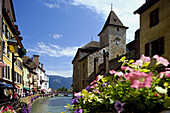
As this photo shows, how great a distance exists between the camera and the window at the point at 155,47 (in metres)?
9.42

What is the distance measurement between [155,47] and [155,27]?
1.52m

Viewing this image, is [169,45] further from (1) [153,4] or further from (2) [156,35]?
(1) [153,4]

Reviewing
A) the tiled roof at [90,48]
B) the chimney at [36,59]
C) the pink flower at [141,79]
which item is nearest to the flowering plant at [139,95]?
the pink flower at [141,79]

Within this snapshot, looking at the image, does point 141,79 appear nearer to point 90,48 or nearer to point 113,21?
point 113,21

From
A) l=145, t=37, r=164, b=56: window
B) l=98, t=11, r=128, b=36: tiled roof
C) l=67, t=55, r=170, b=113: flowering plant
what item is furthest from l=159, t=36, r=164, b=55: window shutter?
l=98, t=11, r=128, b=36: tiled roof

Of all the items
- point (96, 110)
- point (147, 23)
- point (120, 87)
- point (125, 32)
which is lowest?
point (96, 110)

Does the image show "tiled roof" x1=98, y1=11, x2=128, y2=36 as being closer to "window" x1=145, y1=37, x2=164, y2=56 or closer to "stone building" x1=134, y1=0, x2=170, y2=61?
"stone building" x1=134, y1=0, x2=170, y2=61

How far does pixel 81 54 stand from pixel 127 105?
29492 mm

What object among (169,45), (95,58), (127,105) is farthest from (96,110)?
(95,58)

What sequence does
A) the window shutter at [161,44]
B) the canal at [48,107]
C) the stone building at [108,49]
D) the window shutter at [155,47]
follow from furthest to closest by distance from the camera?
the stone building at [108,49], the canal at [48,107], the window shutter at [155,47], the window shutter at [161,44]

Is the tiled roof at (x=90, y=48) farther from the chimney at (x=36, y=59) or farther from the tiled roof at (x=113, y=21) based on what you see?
the chimney at (x=36, y=59)

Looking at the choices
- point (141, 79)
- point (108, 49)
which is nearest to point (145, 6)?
point (141, 79)

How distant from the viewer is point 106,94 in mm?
1427

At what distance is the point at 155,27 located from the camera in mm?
10109
